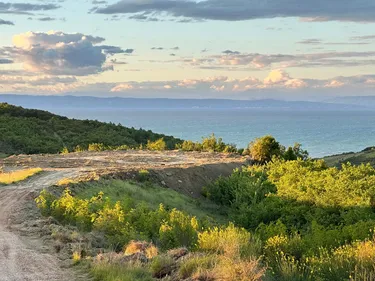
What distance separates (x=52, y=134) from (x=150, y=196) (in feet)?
161

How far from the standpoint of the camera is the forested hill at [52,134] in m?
60.6

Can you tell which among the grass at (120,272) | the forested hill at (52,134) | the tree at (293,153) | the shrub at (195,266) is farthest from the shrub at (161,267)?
the forested hill at (52,134)

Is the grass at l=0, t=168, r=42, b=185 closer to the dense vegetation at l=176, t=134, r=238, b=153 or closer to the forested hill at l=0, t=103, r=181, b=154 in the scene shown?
the dense vegetation at l=176, t=134, r=238, b=153

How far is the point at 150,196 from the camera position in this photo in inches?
999

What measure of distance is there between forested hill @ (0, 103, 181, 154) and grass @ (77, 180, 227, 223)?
1344 inches

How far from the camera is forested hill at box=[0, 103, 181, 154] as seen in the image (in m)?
60.6

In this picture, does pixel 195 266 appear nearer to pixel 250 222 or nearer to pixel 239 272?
pixel 239 272

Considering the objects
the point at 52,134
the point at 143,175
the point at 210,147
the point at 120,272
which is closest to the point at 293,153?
the point at 210,147

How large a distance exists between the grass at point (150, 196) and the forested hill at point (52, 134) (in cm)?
3414

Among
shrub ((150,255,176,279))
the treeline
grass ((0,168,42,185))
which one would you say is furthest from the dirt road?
grass ((0,168,42,185))

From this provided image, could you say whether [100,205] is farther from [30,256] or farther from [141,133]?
[141,133]

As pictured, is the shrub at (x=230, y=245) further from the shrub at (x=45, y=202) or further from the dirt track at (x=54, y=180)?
the shrub at (x=45, y=202)

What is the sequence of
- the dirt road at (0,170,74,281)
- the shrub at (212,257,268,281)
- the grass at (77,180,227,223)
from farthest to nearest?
1. the grass at (77,180,227,223)
2. the dirt road at (0,170,74,281)
3. the shrub at (212,257,268,281)

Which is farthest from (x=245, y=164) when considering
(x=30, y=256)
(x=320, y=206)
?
(x=30, y=256)
